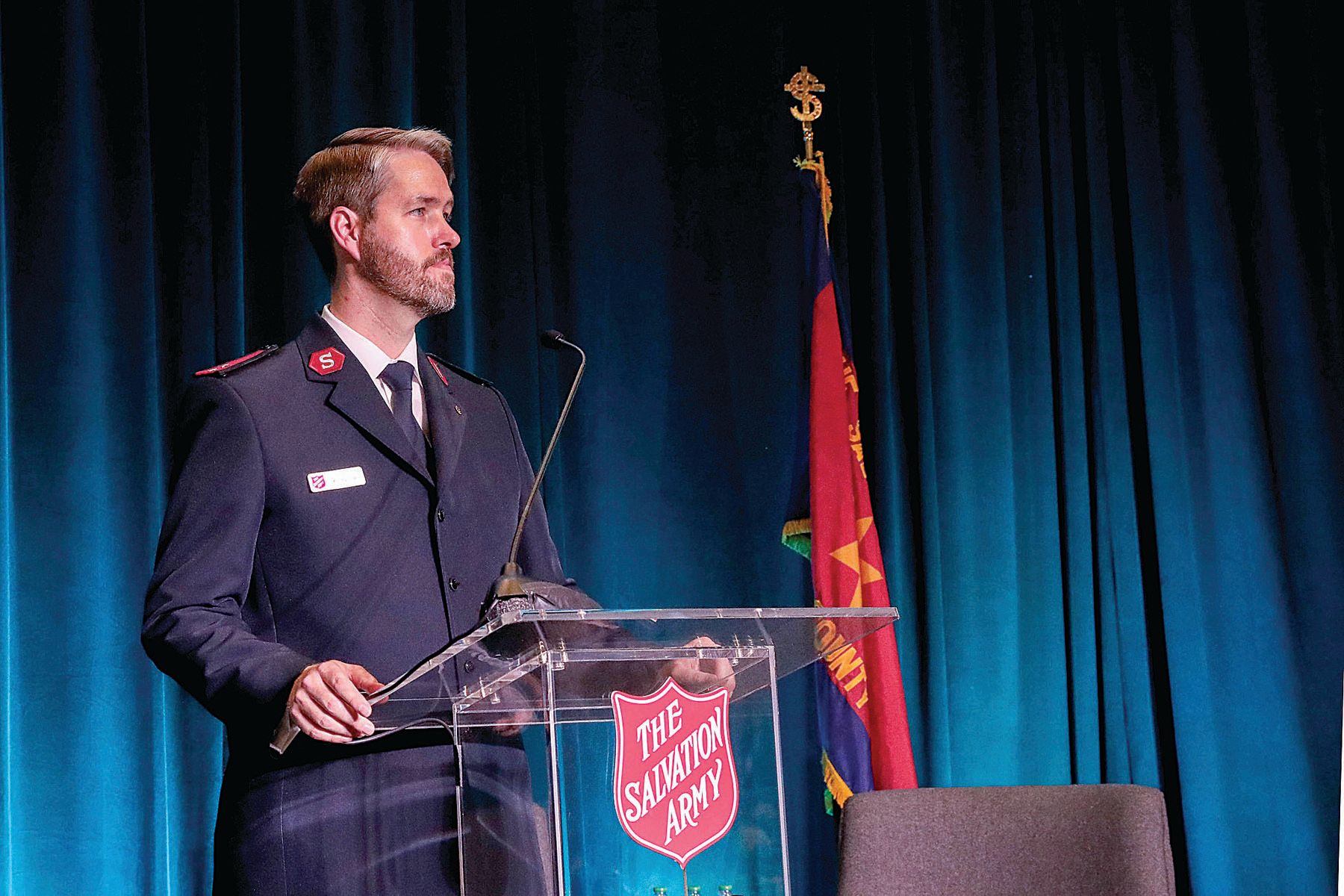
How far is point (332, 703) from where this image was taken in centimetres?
142

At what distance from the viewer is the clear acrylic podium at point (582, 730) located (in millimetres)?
1361

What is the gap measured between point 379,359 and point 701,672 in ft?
2.73

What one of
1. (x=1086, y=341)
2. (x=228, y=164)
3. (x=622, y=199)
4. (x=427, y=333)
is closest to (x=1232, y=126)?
(x=1086, y=341)

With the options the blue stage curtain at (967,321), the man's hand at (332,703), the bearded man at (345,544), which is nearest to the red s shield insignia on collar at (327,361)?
the bearded man at (345,544)

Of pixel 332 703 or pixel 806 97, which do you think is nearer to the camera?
pixel 332 703

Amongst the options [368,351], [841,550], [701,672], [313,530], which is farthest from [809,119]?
[701,672]

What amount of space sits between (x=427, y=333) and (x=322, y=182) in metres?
1.28

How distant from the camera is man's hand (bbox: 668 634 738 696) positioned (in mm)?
1460

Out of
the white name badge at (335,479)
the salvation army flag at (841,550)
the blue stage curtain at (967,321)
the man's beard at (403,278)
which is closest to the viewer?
the white name badge at (335,479)

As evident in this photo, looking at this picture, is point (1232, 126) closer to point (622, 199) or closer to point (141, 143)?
point (622, 199)

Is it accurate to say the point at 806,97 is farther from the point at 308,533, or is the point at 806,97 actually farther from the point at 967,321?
the point at 308,533

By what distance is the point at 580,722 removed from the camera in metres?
1.40

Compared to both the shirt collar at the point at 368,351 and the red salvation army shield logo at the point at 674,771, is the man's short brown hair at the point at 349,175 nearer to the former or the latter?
the shirt collar at the point at 368,351

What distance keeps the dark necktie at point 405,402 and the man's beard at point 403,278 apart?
0.32ft
